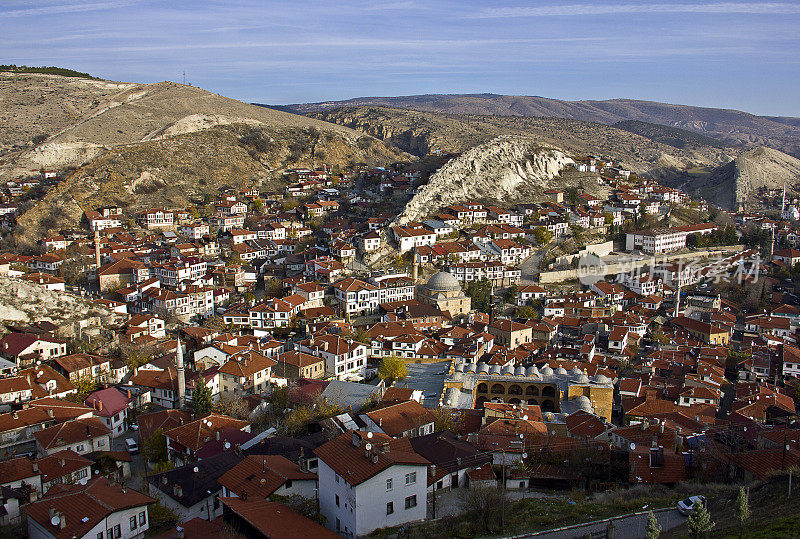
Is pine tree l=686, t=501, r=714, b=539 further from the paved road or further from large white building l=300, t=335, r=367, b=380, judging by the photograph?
large white building l=300, t=335, r=367, b=380

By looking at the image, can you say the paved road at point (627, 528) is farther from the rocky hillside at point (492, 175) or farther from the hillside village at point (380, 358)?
the rocky hillside at point (492, 175)

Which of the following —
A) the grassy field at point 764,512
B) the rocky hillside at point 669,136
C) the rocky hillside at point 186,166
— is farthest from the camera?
the rocky hillside at point 669,136

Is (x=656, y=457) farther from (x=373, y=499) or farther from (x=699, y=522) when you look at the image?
(x=373, y=499)

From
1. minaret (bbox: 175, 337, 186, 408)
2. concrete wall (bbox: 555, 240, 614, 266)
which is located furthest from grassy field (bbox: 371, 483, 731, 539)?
concrete wall (bbox: 555, 240, 614, 266)

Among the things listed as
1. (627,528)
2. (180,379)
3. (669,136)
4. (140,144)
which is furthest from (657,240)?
(669,136)

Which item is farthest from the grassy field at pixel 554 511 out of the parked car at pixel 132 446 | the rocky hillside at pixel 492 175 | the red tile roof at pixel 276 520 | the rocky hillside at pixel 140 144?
the rocky hillside at pixel 140 144

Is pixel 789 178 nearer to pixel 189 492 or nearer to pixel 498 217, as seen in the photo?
pixel 498 217
